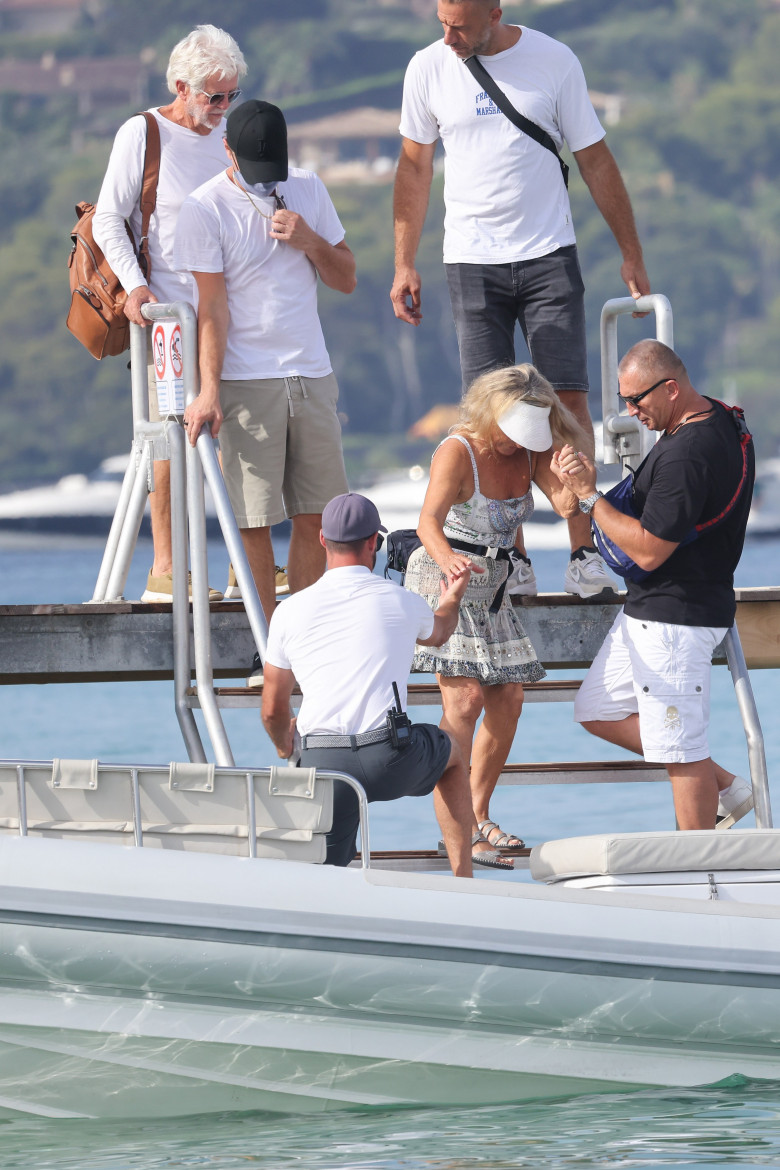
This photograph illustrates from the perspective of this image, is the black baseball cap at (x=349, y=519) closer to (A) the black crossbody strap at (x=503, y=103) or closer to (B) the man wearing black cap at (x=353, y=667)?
A: (B) the man wearing black cap at (x=353, y=667)

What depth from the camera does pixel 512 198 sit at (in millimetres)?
5738

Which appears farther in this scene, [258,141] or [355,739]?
[258,141]

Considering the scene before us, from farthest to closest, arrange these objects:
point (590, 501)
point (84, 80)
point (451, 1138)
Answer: point (84, 80)
point (590, 501)
point (451, 1138)

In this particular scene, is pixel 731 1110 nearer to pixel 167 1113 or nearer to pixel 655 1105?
A: pixel 655 1105

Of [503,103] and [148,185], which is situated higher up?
[503,103]

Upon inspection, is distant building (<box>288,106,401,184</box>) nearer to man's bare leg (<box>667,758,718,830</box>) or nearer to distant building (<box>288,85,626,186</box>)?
distant building (<box>288,85,626,186</box>)

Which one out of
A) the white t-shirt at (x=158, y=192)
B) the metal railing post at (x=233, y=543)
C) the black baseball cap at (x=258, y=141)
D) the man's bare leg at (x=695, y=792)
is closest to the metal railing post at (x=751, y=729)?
the man's bare leg at (x=695, y=792)

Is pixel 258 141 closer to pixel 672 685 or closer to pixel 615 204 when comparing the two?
pixel 615 204

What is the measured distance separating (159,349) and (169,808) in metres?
1.68

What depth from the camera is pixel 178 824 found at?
14.2 ft

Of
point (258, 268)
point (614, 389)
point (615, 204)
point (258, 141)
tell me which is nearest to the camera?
point (258, 141)

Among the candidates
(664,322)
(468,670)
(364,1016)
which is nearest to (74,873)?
(364,1016)

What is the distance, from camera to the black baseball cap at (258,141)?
534cm

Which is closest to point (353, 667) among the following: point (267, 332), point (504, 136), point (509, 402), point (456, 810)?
point (456, 810)
